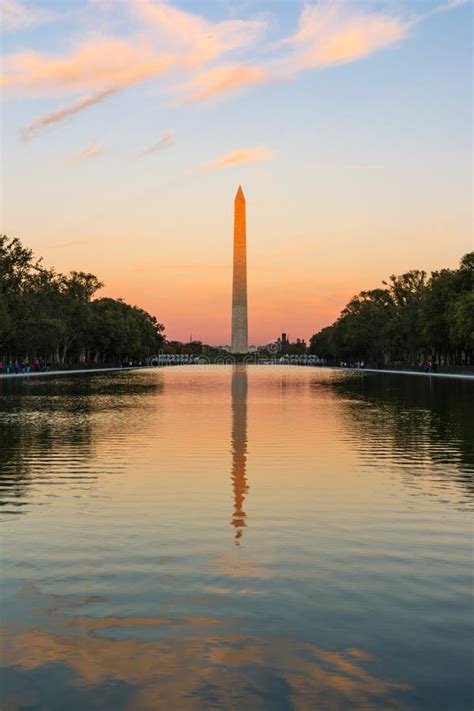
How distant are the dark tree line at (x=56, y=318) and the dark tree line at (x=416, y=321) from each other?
4016 centimetres

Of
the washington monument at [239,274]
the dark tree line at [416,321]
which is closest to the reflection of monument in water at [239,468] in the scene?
the dark tree line at [416,321]

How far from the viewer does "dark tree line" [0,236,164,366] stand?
87562mm

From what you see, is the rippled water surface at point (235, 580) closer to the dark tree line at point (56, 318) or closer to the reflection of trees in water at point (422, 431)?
the reflection of trees in water at point (422, 431)

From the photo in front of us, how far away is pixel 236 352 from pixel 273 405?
113145mm

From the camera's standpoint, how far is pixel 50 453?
2008 cm

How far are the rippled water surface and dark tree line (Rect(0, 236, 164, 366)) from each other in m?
64.1

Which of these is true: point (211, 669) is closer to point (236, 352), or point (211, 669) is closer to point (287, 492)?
point (287, 492)

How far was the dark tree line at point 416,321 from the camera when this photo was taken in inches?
3460

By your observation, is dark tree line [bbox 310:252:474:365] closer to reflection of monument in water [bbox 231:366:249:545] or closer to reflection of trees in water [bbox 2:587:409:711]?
reflection of monument in water [bbox 231:366:249:545]

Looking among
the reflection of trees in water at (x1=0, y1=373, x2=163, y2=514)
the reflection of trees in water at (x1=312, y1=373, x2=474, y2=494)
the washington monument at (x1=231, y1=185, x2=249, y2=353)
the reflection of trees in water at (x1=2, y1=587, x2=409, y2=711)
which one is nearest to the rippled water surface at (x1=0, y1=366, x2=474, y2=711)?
the reflection of trees in water at (x1=2, y1=587, x2=409, y2=711)

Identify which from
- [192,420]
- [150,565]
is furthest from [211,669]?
[192,420]

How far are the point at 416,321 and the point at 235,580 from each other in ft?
340

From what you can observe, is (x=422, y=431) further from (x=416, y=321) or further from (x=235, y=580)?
(x=416, y=321)

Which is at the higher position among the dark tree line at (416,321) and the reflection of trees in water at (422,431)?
the dark tree line at (416,321)
